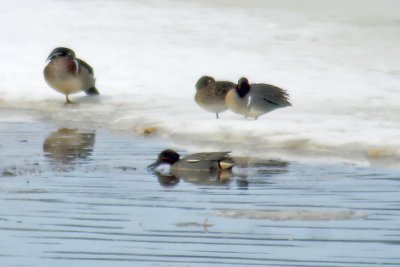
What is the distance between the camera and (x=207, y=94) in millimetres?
13227

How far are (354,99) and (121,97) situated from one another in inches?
103

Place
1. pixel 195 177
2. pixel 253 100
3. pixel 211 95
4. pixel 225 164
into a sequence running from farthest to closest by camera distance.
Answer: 1. pixel 211 95
2. pixel 253 100
3. pixel 225 164
4. pixel 195 177

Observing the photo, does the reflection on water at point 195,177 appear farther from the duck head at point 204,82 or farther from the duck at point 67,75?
the duck at point 67,75

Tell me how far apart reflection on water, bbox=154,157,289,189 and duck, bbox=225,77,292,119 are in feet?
6.97

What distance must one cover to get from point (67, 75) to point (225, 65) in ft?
8.77

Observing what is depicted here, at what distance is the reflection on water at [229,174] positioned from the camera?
10074 mm

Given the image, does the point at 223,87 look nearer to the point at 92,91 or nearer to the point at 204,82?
the point at 204,82

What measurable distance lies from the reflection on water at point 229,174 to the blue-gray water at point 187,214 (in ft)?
0.06

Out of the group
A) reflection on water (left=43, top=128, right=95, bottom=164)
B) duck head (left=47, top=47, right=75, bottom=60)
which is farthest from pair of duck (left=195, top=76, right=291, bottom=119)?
duck head (left=47, top=47, right=75, bottom=60)

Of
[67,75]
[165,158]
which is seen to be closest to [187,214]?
[165,158]

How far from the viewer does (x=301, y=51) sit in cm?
1770

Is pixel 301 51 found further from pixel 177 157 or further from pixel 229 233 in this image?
pixel 229 233

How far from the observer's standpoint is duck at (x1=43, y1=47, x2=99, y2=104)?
49.0ft

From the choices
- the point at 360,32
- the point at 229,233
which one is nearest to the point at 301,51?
the point at 360,32
